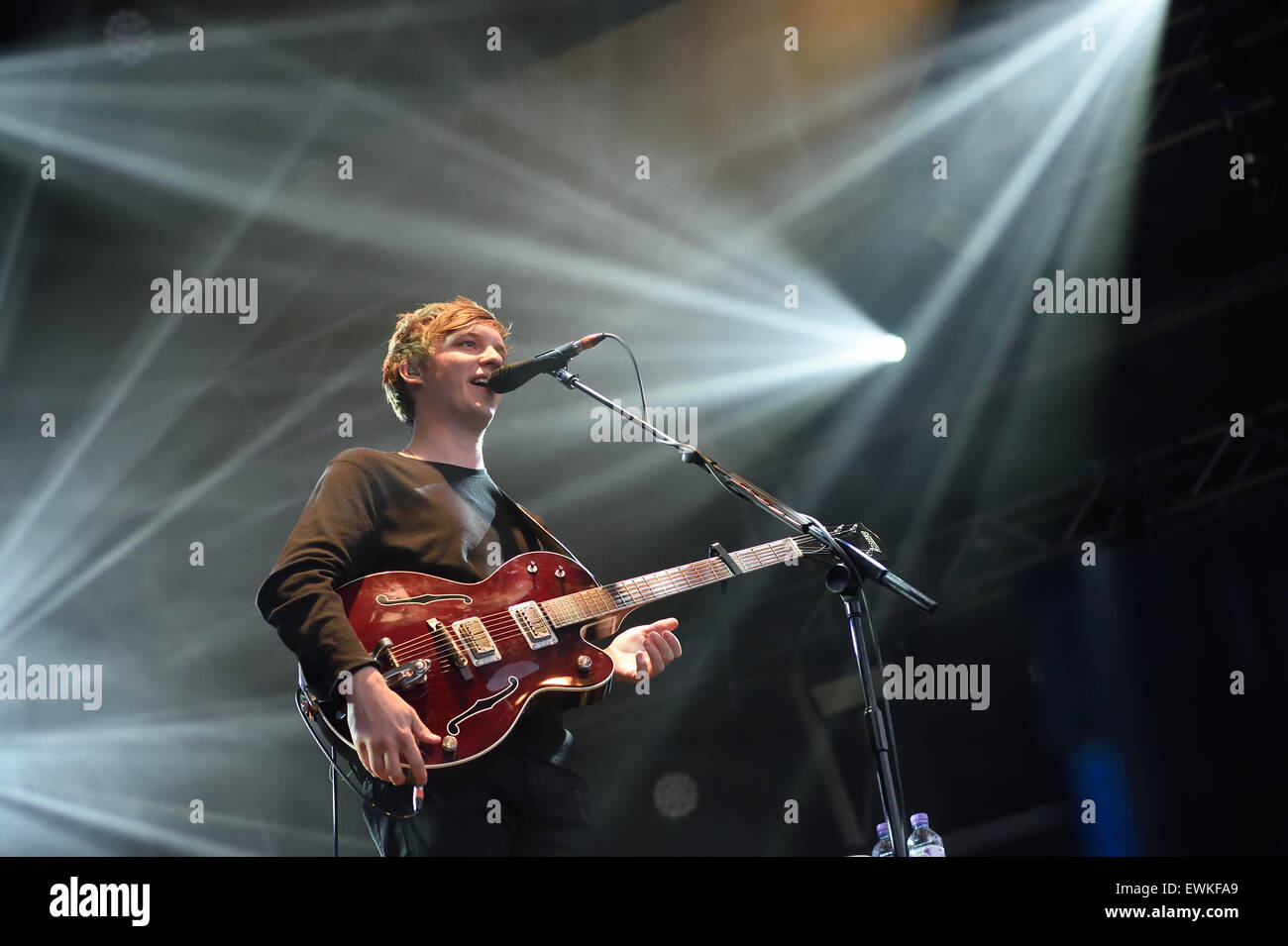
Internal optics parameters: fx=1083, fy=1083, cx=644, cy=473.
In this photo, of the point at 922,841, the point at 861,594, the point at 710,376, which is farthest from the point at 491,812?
the point at 710,376

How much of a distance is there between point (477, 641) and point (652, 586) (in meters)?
0.63

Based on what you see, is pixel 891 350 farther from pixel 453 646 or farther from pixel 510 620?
pixel 453 646

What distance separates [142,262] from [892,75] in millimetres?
3731

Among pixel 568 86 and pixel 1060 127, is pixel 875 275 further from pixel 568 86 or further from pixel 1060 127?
pixel 568 86

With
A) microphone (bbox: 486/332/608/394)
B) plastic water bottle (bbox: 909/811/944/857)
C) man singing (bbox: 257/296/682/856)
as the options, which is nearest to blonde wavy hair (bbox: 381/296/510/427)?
man singing (bbox: 257/296/682/856)

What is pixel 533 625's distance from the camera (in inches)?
113

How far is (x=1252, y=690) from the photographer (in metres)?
5.23

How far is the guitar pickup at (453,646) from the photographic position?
106 inches

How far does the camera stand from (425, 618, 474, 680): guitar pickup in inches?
106

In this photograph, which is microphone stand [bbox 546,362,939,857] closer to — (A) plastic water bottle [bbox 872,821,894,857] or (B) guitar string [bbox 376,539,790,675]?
(A) plastic water bottle [bbox 872,821,894,857]

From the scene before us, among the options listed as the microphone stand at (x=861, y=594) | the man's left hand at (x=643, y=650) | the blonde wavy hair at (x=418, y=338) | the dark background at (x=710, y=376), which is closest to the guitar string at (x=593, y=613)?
the man's left hand at (x=643, y=650)

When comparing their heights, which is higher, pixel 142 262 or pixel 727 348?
pixel 142 262
